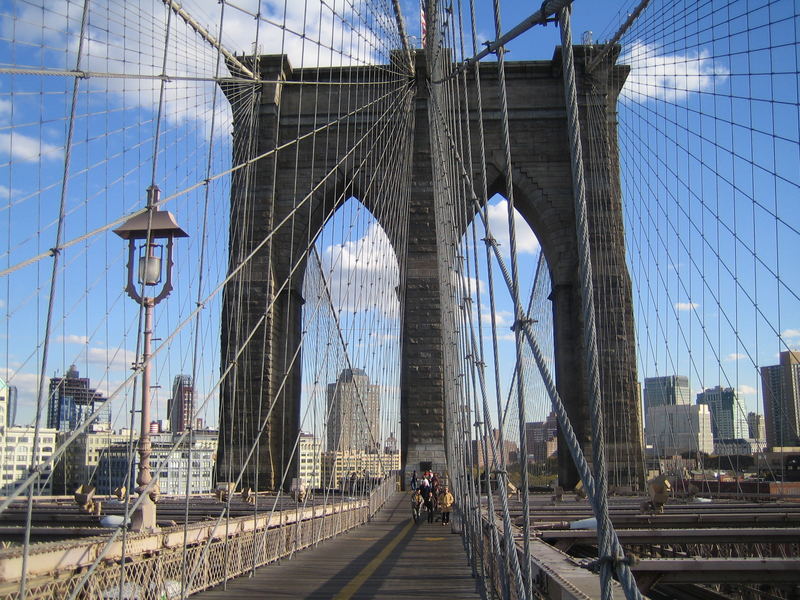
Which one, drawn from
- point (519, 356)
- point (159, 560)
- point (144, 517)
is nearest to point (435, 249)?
point (144, 517)

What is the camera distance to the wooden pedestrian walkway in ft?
19.8

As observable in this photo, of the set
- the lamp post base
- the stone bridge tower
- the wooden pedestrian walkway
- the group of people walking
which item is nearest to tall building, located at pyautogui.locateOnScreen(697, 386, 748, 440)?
the stone bridge tower

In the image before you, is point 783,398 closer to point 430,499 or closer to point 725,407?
point 430,499

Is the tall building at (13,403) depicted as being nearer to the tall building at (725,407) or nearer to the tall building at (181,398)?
the tall building at (181,398)

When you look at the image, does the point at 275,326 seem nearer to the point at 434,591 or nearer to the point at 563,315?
the point at 563,315

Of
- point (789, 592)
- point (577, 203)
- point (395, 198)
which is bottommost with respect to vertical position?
point (789, 592)

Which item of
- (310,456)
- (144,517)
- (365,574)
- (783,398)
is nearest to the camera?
(144,517)

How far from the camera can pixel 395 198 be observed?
74.5 feet

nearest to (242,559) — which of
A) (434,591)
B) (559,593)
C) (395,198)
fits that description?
(434,591)

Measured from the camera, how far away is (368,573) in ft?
24.0

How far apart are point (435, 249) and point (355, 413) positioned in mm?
7999

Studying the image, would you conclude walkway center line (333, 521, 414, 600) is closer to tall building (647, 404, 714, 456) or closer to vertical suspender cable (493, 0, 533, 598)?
vertical suspender cable (493, 0, 533, 598)

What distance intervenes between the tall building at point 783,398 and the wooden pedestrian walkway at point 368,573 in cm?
548

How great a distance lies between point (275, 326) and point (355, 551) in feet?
49.5
